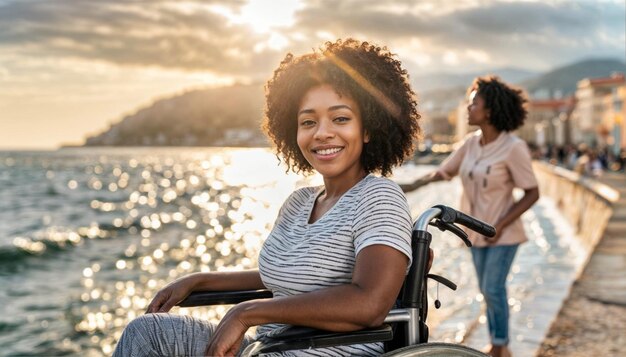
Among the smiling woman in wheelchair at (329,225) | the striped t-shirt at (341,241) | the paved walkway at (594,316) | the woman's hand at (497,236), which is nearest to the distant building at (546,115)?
the paved walkway at (594,316)

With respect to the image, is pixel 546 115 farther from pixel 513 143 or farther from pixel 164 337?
pixel 164 337

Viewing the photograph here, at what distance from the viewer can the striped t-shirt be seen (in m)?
2.22

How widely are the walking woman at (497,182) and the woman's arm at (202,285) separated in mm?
2032

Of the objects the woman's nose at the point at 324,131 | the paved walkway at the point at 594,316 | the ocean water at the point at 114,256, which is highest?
the woman's nose at the point at 324,131

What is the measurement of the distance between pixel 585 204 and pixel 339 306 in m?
15.9

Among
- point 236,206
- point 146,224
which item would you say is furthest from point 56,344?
point 236,206

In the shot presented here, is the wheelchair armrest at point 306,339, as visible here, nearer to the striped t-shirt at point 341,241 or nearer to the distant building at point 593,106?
the striped t-shirt at point 341,241

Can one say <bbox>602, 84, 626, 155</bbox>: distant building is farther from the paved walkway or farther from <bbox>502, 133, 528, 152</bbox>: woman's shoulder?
<bbox>502, 133, 528, 152</bbox>: woman's shoulder

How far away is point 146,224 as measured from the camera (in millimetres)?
39906

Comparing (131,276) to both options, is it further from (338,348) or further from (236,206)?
(236,206)

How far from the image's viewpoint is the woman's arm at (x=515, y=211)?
15.4ft

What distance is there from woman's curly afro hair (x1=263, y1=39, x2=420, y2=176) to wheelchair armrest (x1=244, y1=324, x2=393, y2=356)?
2.00 ft

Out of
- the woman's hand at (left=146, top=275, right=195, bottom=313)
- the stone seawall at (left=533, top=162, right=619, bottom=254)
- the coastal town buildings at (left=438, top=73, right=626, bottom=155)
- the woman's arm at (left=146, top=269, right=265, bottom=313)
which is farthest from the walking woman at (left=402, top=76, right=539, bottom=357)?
the coastal town buildings at (left=438, top=73, right=626, bottom=155)

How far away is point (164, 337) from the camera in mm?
2316
